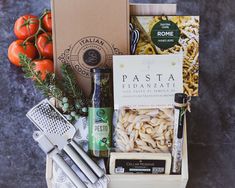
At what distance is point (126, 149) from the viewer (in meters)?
1.02

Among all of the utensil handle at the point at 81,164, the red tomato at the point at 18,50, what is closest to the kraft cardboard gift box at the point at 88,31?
the utensil handle at the point at 81,164

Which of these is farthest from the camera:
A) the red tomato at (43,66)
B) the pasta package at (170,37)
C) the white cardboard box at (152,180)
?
the red tomato at (43,66)

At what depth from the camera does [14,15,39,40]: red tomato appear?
124 centimetres

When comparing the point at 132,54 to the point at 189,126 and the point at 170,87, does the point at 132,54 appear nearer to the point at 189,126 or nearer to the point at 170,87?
the point at 170,87

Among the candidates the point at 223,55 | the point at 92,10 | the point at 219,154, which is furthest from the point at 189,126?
the point at 92,10

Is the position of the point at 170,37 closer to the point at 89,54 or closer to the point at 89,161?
the point at 89,54

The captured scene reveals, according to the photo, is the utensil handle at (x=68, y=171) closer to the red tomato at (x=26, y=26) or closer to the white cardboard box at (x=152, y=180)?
the white cardboard box at (x=152, y=180)

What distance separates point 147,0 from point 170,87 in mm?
422

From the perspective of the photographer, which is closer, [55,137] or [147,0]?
[55,137]

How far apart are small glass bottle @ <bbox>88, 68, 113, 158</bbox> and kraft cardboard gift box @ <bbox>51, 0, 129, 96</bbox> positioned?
0.24 feet

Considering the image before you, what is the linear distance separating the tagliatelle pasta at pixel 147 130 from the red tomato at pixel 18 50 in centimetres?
41

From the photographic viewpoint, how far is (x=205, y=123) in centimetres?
126

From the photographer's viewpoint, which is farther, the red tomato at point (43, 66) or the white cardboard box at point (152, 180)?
the red tomato at point (43, 66)

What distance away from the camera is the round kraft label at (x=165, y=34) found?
1.10m
